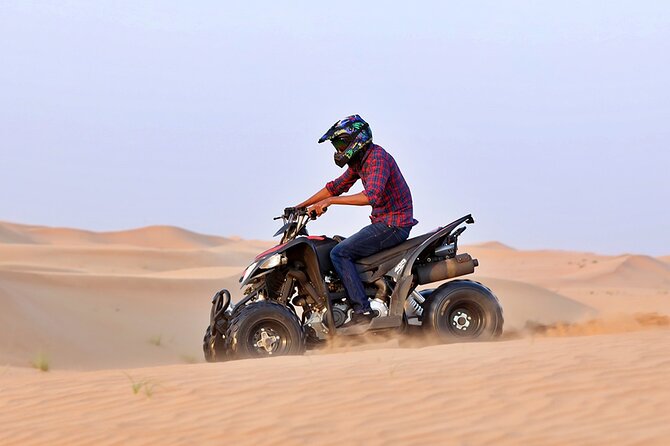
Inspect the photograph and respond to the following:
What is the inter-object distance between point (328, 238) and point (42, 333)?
29.9 ft

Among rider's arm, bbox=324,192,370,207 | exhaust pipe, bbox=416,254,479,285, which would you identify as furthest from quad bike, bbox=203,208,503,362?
rider's arm, bbox=324,192,370,207

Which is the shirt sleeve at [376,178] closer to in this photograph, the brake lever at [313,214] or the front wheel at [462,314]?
the brake lever at [313,214]

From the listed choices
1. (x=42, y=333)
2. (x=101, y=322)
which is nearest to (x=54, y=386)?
(x=42, y=333)

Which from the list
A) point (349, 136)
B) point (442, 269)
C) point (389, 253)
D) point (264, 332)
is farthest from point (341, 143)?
point (264, 332)

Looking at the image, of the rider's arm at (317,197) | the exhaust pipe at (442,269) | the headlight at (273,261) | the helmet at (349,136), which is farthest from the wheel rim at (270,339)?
the helmet at (349,136)

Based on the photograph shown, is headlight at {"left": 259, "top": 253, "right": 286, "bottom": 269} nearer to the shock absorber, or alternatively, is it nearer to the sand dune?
the sand dune

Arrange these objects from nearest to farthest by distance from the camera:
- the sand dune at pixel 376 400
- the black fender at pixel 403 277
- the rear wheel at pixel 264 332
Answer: the sand dune at pixel 376 400, the rear wheel at pixel 264 332, the black fender at pixel 403 277

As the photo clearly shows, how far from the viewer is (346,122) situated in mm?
10172

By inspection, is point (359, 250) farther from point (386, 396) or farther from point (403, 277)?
point (386, 396)

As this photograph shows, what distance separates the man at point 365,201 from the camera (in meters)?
10.1

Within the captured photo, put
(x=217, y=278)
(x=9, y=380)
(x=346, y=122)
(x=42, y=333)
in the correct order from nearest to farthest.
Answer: (x=9, y=380)
(x=346, y=122)
(x=42, y=333)
(x=217, y=278)

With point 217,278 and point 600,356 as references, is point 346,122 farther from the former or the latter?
point 217,278

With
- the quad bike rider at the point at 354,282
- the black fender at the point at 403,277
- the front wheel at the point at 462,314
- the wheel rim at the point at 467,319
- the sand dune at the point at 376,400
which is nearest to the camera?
the sand dune at the point at 376,400

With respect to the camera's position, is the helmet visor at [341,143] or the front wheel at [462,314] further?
the front wheel at [462,314]
